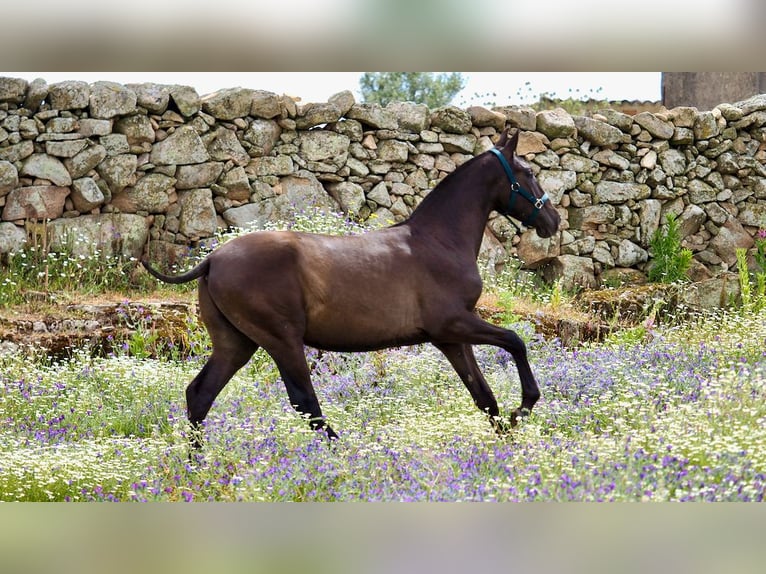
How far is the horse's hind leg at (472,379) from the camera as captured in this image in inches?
186

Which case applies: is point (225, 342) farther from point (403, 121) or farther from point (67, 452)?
point (403, 121)

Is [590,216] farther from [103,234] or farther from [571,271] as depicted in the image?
[103,234]

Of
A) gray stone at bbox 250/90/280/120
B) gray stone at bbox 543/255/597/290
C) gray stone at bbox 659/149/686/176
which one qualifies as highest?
gray stone at bbox 250/90/280/120

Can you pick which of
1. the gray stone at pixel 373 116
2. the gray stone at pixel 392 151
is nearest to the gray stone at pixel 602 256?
the gray stone at pixel 392 151

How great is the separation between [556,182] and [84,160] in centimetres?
515

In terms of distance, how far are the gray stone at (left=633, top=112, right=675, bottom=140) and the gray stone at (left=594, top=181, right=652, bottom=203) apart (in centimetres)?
66

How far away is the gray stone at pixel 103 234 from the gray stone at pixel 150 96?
1116 mm

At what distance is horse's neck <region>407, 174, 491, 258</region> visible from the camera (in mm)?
4785

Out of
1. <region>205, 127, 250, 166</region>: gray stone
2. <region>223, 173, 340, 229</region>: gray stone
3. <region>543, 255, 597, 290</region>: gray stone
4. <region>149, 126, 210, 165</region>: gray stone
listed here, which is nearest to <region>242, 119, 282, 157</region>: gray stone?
<region>205, 127, 250, 166</region>: gray stone

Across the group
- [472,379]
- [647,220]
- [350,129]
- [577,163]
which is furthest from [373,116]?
[472,379]

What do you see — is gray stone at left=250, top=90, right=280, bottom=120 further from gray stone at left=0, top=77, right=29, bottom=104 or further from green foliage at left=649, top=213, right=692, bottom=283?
green foliage at left=649, top=213, right=692, bottom=283

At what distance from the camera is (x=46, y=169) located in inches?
339
